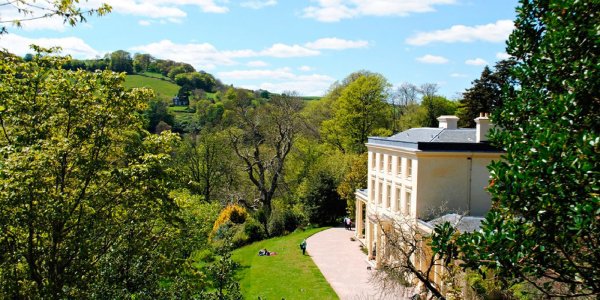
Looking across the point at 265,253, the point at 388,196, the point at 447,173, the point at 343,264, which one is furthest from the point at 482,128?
the point at 265,253

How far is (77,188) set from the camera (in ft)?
44.5

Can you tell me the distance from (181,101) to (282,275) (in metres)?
83.9

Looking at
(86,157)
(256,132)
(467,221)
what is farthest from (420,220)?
(256,132)

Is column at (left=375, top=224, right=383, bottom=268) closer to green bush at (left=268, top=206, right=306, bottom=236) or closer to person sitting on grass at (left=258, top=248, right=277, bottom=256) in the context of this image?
person sitting on grass at (left=258, top=248, right=277, bottom=256)

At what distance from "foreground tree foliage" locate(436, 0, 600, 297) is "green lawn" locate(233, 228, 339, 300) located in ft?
57.9

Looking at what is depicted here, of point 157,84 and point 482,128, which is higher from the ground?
point 157,84

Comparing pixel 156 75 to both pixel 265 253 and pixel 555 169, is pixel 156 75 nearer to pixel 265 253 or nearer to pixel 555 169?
pixel 265 253

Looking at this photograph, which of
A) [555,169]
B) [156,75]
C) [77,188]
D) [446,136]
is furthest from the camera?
Answer: [156,75]

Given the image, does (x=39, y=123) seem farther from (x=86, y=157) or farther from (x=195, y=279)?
(x=195, y=279)

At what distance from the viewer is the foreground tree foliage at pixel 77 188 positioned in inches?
443

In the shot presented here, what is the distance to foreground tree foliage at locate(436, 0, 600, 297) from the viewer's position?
568 centimetres

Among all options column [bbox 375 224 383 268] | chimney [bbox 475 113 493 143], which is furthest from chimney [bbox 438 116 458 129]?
column [bbox 375 224 383 268]

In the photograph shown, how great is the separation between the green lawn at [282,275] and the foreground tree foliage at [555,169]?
17.6 metres

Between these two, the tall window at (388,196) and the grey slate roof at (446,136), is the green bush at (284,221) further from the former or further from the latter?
the grey slate roof at (446,136)
